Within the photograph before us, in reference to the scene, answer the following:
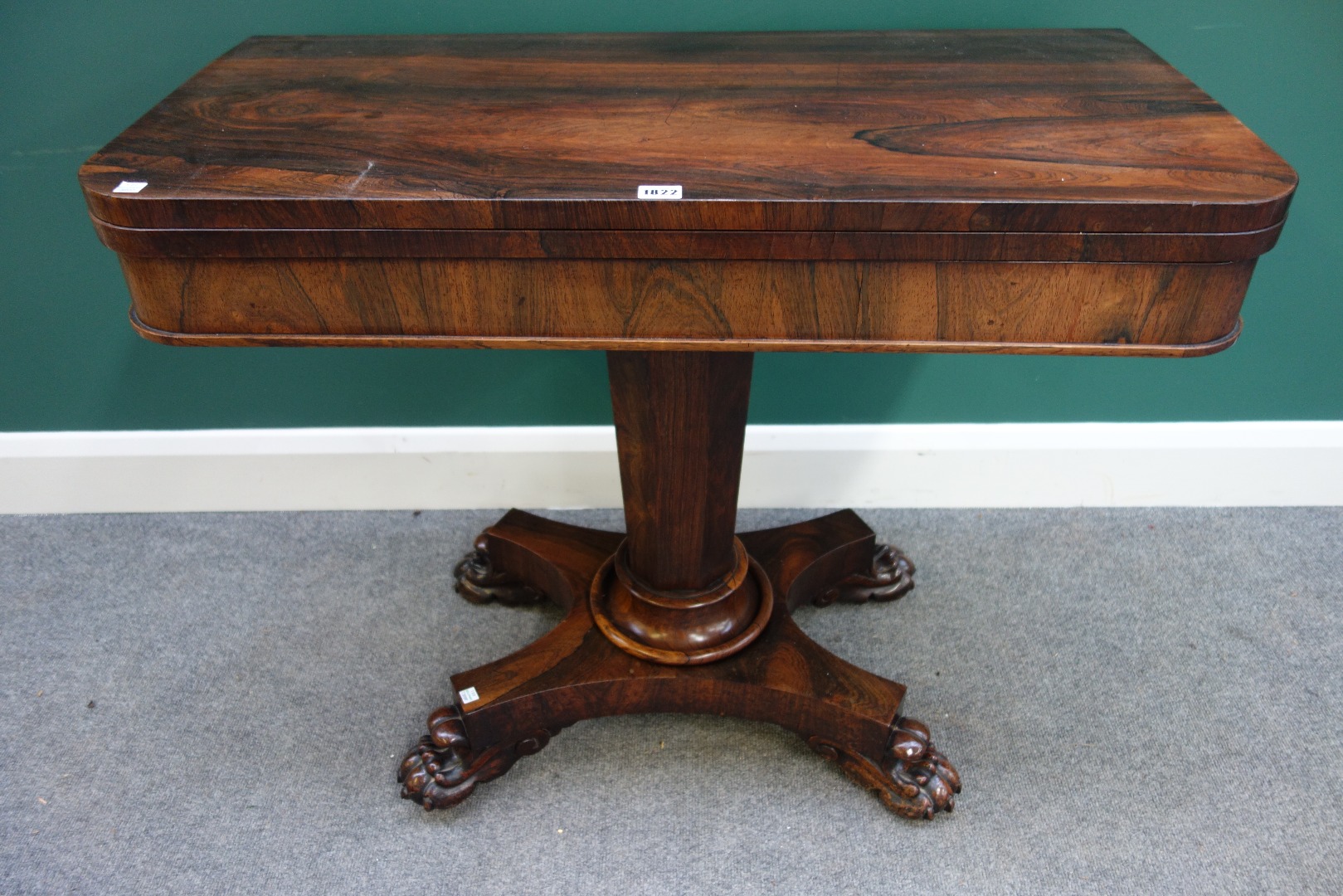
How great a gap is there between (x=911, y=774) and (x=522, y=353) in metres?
0.79

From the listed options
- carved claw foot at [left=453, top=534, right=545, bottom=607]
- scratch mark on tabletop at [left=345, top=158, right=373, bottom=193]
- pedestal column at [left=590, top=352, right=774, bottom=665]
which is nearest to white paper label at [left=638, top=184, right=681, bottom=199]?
scratch mark on tabletop at [left=345, top=158, right=373, bottom=193]

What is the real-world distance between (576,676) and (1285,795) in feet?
2.78

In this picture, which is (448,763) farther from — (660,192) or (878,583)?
(660,192)

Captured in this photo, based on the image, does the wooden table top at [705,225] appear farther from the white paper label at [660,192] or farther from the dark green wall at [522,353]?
the dark green wall at [522,353]

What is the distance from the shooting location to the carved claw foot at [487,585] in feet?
4.84

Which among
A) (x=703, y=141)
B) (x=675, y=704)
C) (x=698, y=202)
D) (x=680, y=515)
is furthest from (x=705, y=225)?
(x=675, y=704)

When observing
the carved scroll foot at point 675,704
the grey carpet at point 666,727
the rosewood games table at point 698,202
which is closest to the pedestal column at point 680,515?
the carved scroll foot at point 675,704

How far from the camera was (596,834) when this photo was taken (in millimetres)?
1179

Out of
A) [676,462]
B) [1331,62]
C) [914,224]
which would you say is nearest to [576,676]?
[676,462]

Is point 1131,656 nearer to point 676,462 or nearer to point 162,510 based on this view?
point 676,462

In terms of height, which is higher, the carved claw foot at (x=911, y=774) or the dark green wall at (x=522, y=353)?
the dark green wall at (x=522, y=353)

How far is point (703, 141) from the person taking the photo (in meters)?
0.83

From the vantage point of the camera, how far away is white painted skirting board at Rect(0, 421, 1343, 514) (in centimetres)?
156

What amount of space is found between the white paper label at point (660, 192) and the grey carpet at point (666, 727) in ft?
2.51
